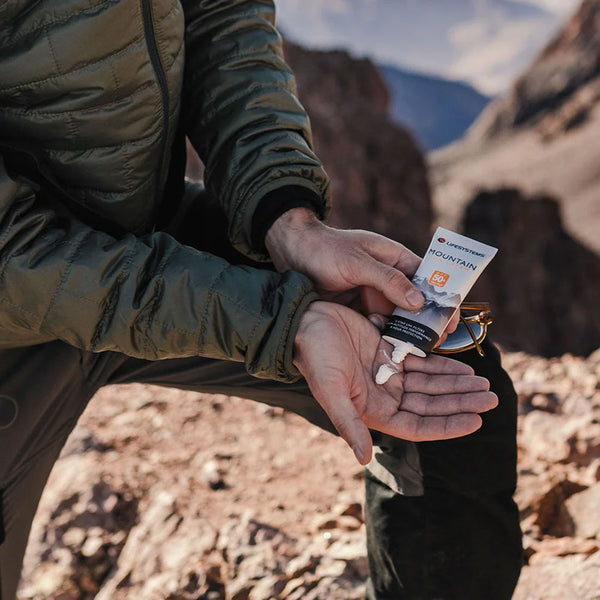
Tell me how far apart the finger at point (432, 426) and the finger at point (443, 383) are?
2.9 inches

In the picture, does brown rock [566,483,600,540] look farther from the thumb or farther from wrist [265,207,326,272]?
wrist [265,207,326,272]

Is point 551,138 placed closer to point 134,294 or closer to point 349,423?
point 349,423

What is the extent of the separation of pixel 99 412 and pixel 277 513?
4.80 feet

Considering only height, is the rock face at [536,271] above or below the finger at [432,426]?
below

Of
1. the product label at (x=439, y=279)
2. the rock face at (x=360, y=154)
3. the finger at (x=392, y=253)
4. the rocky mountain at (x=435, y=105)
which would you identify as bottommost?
the rocky mountain at (x=435, y=105)

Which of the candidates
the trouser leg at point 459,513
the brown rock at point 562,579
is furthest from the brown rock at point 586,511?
the trouser leg at point 459,513

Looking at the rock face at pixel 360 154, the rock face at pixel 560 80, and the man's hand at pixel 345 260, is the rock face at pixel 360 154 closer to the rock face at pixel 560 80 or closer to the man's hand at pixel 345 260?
the man's hand at pixel 345 260

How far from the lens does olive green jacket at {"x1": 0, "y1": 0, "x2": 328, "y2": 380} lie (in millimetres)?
1437

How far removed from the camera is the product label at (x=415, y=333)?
63.2 inches

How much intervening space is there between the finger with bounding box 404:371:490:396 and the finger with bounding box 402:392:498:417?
1 centimetres

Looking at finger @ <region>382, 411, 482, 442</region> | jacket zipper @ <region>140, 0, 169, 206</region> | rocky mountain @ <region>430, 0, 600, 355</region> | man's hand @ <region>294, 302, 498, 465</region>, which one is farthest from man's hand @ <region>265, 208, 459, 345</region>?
rocky mountain @ <region>430, 0, 600, 355</region>

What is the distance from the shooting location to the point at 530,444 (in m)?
2.99

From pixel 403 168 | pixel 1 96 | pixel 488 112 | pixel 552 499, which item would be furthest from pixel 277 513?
pixel 488 112

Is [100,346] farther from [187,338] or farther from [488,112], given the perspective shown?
[488,112]
